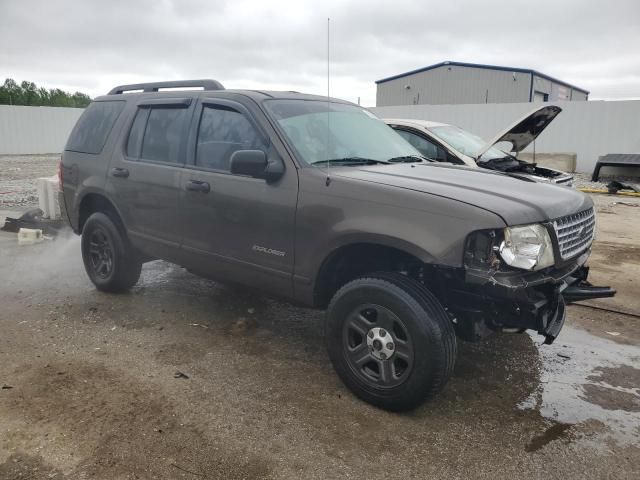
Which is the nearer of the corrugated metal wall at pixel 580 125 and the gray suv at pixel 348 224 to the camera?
the gray suv at pixel 348 224

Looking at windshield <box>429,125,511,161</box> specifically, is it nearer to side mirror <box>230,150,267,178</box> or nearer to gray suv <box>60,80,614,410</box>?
gray suv <box>60,80,614,410</box>

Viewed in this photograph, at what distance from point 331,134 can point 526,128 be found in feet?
15.2

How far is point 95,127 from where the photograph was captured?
5.31 meters

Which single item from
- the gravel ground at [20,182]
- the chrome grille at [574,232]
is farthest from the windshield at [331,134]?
the gravel ground at [20,182]

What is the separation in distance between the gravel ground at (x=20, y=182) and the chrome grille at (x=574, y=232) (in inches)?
412

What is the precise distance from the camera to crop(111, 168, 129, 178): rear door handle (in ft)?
15.7

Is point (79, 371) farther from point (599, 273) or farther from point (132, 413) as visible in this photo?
point (599, 273)

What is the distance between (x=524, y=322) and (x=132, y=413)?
2.30m

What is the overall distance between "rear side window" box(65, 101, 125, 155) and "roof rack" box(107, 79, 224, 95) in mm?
210

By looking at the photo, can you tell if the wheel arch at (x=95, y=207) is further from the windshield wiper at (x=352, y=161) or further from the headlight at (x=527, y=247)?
the headlight at (x=527, y=247)

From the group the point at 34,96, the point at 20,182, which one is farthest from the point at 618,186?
the point at 34,96

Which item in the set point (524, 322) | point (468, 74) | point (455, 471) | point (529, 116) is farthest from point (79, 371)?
point (468, 74)

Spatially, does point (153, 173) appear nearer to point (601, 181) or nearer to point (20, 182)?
point (20, 182)

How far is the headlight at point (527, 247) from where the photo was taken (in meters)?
2.89
